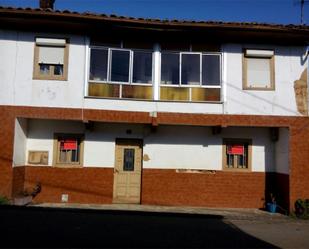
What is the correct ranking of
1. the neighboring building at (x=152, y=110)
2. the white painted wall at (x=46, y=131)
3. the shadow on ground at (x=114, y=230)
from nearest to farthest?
the shadow on ground at (x=114, y=230) < the neighboring building at (x=152, y=110) < the white painted wall at (x=46, y=131)

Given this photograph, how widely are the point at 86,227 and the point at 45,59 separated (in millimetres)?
6395

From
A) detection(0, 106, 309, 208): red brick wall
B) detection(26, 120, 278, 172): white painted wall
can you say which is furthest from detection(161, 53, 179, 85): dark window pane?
detection(26, 120, 278, 172): white painted wall

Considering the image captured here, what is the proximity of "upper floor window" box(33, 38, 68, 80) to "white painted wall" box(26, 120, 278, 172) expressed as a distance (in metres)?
1.75

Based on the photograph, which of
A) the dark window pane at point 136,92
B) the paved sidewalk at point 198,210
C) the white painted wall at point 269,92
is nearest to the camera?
the paved sidewalk at point 198,210

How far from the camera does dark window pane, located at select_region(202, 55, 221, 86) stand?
14961 mm

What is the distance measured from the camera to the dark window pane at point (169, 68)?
1491 cm

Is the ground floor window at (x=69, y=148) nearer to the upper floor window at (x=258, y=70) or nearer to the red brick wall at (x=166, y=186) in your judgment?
the red brick wall at (x=166, y=186)

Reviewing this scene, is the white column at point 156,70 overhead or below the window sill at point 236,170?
overhead

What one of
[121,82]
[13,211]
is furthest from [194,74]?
[13,211]

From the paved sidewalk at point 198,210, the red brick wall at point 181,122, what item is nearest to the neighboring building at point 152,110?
the red brick wall at point 181,122

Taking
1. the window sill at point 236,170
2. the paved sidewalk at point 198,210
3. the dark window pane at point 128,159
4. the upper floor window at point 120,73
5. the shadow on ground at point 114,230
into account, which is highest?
the upper floor window at point 120,73

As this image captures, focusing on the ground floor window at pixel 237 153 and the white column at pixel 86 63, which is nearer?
the white column at pixel 86 63

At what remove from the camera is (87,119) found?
14359 millimetres

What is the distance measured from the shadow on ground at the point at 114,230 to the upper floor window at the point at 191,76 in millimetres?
4076
